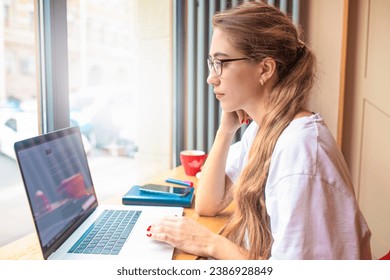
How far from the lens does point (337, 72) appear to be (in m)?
1.77

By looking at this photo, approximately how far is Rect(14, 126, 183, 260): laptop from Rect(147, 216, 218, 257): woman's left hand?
0.07 feet

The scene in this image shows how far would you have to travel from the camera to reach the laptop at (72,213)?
0.70 m

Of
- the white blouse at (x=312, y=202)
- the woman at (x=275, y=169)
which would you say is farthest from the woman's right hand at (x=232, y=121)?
the white blouse at (x=312, y=202)

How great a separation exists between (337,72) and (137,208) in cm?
129

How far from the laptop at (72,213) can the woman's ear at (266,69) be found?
0.45 m

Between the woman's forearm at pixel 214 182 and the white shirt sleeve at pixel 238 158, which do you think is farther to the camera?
the white shirt sleeve at pixel 238 158

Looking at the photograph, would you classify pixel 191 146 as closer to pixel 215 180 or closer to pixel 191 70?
pixel 191 70

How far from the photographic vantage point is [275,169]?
0.72 m

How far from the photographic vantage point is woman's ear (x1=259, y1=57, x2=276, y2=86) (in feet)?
2.81

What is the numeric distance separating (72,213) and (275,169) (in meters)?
0.49

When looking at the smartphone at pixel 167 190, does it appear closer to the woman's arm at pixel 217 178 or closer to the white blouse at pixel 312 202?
the woman's arm at pixel 217 178

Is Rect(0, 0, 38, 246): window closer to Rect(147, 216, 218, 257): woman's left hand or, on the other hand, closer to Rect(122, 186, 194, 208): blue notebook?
Rect(122, 186, 194, 208): blue notebook

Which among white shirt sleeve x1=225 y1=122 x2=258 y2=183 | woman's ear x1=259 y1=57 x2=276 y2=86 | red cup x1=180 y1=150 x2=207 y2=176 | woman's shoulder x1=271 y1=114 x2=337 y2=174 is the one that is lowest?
red cup x1=180 y1=150 x2=207 y2=176

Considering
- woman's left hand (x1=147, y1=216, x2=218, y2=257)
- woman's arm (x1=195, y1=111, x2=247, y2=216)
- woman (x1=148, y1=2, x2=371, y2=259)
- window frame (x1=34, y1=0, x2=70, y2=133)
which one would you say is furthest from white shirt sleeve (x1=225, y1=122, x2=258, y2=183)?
window frame (x1=34, y1=0, x2=70, y2=133)
